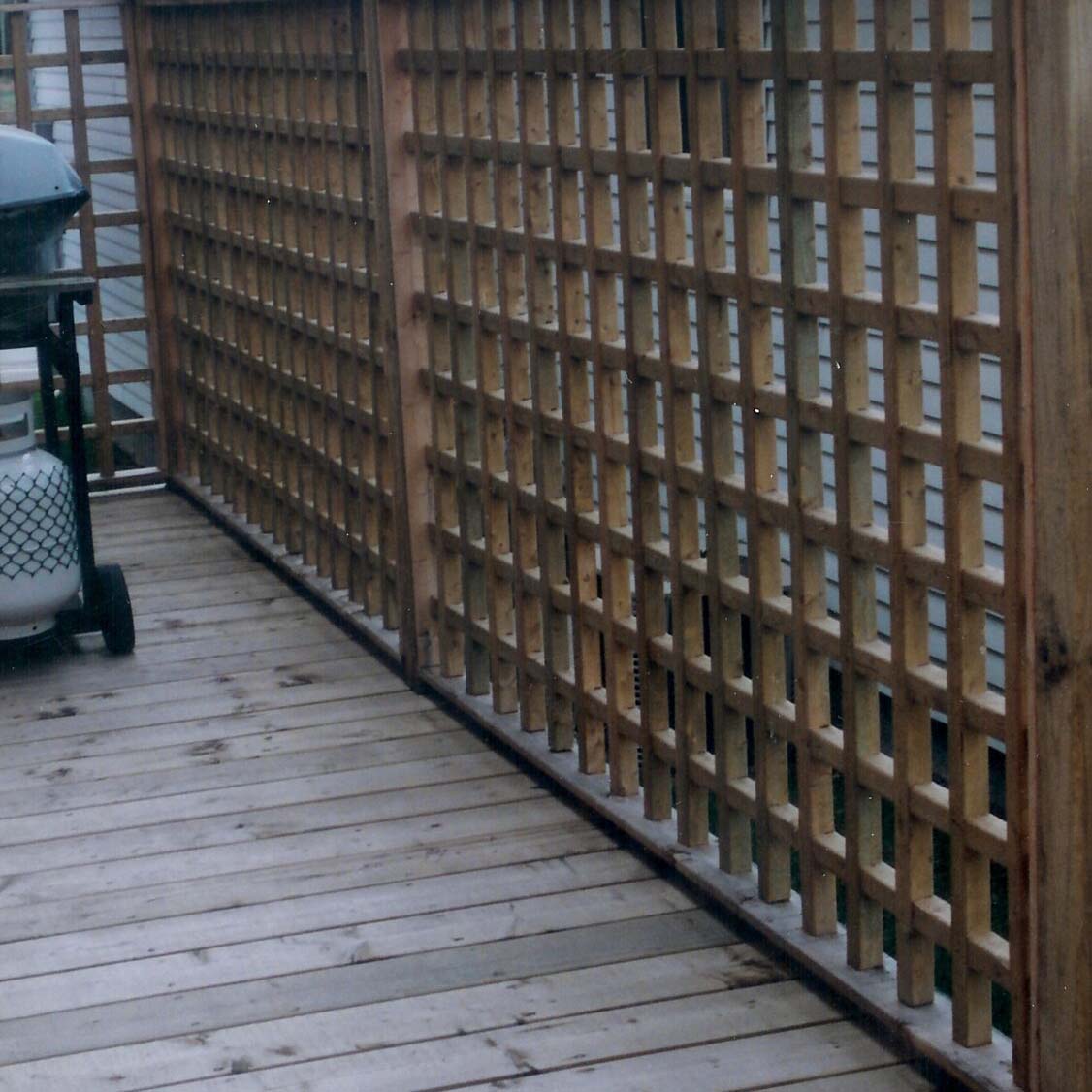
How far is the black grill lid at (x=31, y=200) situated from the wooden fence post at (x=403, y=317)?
2.81ft

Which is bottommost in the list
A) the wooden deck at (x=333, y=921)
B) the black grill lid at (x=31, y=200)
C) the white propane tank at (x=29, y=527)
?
the wooden deck at (x=333, y=921)

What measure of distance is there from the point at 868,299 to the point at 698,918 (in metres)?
1.15

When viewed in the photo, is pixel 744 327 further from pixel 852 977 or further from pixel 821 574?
pixel 852 977

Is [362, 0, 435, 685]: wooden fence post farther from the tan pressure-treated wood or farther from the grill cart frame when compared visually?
the grill cart frame

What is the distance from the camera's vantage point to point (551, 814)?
148 inches

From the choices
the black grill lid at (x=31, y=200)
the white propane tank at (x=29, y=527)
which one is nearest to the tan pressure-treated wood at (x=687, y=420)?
the white propane tank at (x=29, y=527)

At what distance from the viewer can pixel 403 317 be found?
436cm

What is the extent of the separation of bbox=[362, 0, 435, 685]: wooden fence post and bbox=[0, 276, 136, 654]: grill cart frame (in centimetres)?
76

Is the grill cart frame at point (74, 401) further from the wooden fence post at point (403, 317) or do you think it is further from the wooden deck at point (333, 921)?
the wooden fence post at point (403, 317)

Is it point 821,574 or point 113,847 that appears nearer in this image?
point 821,574

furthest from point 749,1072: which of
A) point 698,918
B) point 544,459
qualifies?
point 544,459

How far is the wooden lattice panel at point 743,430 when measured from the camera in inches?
97.2

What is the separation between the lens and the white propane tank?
4.62 m

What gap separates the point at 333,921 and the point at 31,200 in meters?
2.14
